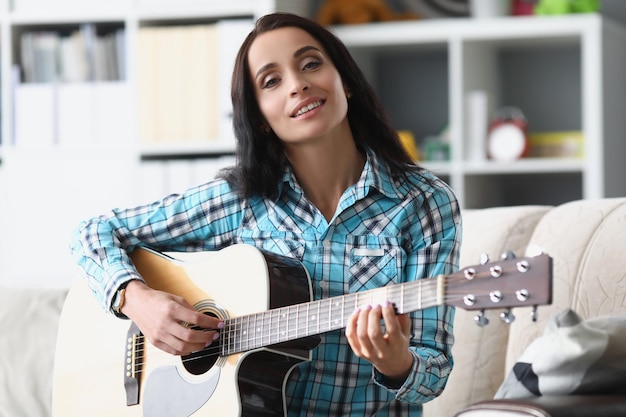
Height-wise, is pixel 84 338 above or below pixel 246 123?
below

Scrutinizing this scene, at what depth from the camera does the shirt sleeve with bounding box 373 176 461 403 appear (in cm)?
152

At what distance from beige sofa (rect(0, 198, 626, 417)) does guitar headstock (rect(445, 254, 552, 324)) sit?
52 cm

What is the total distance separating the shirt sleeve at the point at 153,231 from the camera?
5.78 feet

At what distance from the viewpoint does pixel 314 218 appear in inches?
66.9

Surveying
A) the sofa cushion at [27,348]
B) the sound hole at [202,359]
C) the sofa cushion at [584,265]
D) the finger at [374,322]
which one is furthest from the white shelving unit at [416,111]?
the finger at [374,322]

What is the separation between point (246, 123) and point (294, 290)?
0.35 m

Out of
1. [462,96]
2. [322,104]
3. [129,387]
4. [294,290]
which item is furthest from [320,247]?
[462,96]

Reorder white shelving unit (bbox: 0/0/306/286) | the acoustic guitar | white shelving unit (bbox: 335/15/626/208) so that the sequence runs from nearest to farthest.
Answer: the acoustic guitar, white shelving unit (bbox: 335/15/626/208), white shelving unit (bbox: 0/0/306/286)

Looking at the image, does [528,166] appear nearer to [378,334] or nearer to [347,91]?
[347,91]

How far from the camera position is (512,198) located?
357 centimetres

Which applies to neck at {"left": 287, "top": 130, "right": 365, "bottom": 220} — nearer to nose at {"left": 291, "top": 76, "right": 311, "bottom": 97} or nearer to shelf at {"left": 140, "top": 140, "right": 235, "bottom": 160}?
nose at {"left": 291, "top": 76, "right": 311, "bottom": 97}

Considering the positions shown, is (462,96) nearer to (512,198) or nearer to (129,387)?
(512,198)

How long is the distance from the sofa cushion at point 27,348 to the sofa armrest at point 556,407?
1096mm

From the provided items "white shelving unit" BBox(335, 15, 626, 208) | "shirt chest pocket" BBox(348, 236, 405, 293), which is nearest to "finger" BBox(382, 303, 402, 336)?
"shirt chest pocket" BBox(348, 236, 405, 293)
